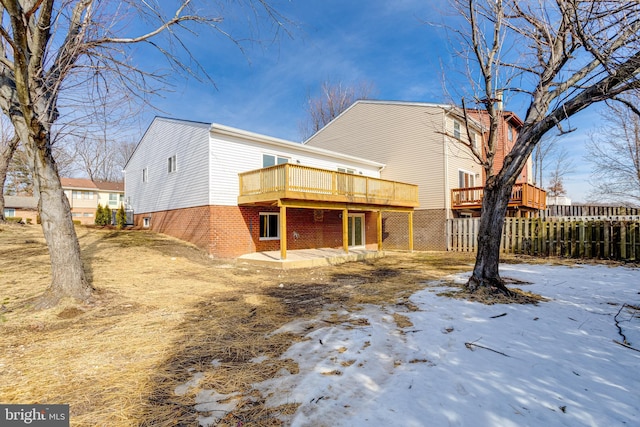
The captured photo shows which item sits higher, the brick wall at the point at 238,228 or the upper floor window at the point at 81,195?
the upper floor window at the point at 81,195

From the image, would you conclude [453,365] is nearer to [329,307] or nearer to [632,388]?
→ [632,388]

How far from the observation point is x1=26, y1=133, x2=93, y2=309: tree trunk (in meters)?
4.79

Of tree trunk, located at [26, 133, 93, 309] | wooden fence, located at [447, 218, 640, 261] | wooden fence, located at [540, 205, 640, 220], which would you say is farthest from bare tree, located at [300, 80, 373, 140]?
tree trunk, located at [26, 133, 93, 309]

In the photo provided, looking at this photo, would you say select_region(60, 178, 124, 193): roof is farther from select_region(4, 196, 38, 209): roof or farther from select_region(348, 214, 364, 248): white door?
select_region(348, 214, 364, 248): white door

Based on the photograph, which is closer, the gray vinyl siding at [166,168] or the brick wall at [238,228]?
the brick wall at [238,228]

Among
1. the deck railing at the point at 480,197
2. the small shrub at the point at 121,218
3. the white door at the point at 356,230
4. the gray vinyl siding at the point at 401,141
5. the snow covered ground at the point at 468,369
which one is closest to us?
the snow covered ground at the point at 468,369

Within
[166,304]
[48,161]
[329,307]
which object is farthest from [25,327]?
[329,307]

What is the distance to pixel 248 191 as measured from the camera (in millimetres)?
12398

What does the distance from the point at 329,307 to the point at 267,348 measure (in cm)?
198

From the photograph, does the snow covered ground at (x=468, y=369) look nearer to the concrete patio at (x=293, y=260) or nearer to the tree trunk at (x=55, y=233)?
the tree trunk at (x=55, y=233)

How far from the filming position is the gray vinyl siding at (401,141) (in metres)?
16.8

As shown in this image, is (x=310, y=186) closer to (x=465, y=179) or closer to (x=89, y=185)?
(x=465, y=179)

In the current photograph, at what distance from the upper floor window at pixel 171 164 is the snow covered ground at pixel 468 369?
40.9 feet

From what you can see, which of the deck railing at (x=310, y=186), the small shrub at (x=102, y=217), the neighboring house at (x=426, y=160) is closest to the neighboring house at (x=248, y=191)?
the deck railing at (x=310, y=186)
